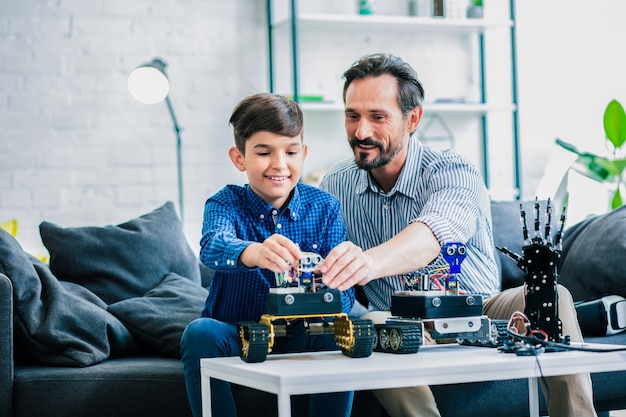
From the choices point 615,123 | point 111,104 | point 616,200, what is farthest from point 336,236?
point 615,123

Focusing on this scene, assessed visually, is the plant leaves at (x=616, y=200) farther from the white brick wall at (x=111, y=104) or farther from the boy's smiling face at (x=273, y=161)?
the boy's smiling face at (x=273, y=161)

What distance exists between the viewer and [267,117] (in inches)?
81.8

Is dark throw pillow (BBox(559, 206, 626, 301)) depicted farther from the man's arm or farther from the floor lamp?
the floor lamp

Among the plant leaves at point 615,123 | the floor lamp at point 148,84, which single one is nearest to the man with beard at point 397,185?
the floor lamp at point 148,84

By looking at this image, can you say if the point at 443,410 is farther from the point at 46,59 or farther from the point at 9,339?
the point at 46,59

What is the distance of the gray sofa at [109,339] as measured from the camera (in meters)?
2.34

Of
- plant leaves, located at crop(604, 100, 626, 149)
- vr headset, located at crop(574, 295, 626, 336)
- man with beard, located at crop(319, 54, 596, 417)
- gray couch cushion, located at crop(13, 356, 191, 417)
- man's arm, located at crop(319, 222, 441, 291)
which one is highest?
plant leaves, located at crop(604, 100, 626, 149)

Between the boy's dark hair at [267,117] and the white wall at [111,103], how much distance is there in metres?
2.25

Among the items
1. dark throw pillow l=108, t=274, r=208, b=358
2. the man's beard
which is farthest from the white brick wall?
the man's beard

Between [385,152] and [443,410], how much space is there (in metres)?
0.73

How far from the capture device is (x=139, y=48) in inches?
170

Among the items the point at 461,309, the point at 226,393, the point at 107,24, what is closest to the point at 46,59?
the point at 107,24

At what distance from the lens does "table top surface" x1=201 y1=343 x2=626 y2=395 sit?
4.62 feet

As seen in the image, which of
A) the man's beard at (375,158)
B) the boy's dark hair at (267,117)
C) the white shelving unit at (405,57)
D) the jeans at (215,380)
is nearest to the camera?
the jeans at (215,380)
